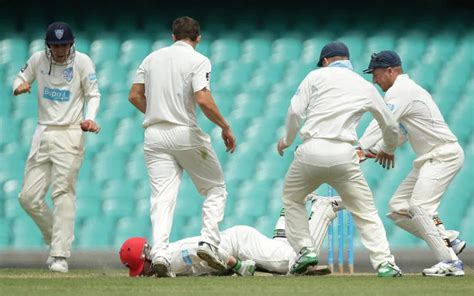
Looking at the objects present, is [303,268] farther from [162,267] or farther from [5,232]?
[5,232]

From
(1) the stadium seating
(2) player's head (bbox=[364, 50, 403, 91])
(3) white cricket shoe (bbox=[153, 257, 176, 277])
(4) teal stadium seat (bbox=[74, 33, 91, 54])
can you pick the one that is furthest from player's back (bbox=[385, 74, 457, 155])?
(4) teal stadium seat (bbox=[74, 33, 91, 54])

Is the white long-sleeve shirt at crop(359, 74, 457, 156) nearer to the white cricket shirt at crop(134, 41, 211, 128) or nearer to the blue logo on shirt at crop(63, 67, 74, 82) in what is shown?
the white cricket shirt at crop(134, 41, 211, 128)

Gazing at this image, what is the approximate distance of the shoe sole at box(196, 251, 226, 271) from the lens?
9.54 metres

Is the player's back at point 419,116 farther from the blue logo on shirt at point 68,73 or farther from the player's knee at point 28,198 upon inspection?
the player's knee at point 28,198

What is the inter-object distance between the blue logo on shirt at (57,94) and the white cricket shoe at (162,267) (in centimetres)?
215

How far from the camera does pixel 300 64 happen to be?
45.7ft

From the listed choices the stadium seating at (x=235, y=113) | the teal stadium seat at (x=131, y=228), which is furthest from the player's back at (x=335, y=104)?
the teal stadium seat at (x=131, y=228)

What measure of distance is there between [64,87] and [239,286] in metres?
3.19

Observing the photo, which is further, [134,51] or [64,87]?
[134,51]

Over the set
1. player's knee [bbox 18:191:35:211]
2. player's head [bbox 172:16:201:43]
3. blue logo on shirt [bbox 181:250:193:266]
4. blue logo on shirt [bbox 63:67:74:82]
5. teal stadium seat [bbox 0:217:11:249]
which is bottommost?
teal stadium seat [bbox 0:217:11:249]

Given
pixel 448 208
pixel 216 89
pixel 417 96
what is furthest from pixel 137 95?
pixel 448 208

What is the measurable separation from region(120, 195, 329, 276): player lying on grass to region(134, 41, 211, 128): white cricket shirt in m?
0.92

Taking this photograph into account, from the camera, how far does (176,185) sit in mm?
9883

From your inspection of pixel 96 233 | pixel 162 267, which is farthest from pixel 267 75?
pixel 162 267
